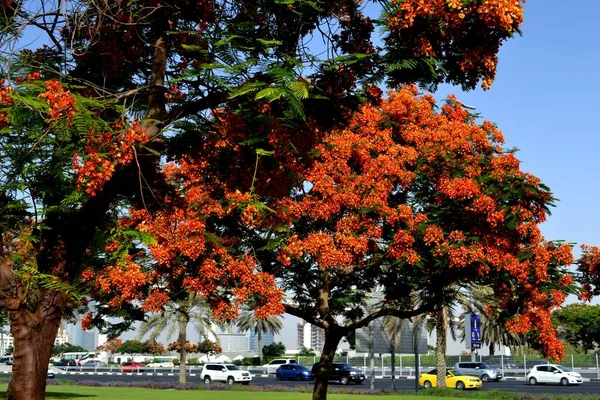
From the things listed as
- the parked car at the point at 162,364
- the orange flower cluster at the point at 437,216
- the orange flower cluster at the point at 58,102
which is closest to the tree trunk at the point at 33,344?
the orange flower cluster at the point at 58,102

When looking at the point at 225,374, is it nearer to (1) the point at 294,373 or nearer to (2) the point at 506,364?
(1) the point at 294,373

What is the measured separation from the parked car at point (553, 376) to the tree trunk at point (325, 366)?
32741mm

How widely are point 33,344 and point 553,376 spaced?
4531cm

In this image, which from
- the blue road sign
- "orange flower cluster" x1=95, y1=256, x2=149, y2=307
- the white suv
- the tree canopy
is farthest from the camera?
the tree canopy

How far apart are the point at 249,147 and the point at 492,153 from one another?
11463 mm

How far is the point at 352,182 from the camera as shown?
53.4ft

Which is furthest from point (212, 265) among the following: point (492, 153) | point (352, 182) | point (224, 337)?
point (224, 337)

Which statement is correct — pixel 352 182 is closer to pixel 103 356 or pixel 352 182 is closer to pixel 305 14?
pixel 305 14

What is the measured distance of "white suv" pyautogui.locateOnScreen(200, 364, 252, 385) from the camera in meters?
48.2

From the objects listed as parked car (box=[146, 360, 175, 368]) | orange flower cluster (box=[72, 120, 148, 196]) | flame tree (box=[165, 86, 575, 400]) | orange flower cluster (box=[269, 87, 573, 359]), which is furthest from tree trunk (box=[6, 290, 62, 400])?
parked car (box=[146, 360, 175, 368])

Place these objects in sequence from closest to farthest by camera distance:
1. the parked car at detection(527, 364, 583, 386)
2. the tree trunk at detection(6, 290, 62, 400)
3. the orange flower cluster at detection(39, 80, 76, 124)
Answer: the orange flower cluster at detection(39, 80, 76, 124)
the tree trunk at detection(6, 290, 62, 400)
the parked car at detection(527, 364, 583, 386)

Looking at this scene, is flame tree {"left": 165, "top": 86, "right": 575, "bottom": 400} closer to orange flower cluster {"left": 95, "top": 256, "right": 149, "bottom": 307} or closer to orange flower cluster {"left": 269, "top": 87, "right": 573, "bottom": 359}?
orange flower cluster {"left": 269, "top": 87, "right": 573, "bottom": 359}

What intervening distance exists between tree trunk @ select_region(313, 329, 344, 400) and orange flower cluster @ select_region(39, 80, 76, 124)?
1345cm

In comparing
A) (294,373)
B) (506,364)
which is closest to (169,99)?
(294,373)
